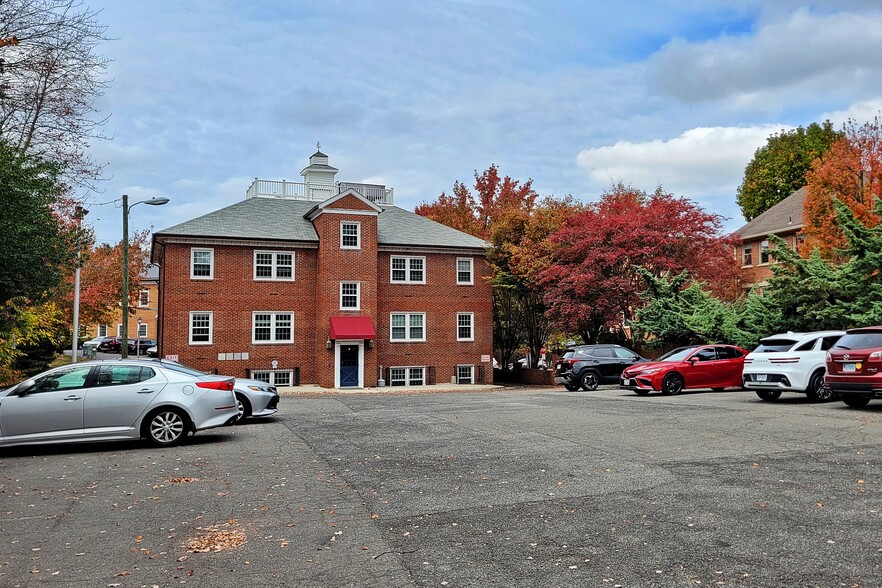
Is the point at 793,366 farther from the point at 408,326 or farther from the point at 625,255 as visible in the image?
the point at 408,326

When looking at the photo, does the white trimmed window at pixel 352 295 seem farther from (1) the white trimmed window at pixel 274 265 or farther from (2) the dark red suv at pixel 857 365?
(2) the dark red suv at pixel 857 365

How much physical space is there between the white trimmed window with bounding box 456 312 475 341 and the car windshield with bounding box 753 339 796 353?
20.3m

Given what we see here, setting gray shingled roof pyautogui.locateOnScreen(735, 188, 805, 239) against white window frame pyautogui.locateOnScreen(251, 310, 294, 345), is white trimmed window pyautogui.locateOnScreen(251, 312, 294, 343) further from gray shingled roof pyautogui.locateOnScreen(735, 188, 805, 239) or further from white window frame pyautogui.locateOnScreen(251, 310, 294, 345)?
gray shingled roof pyautogui.locateOnScreen(735, 188, 805, 239)

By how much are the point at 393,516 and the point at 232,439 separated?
22.0ft

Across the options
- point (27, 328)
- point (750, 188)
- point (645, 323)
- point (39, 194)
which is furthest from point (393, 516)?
point (750, 188)

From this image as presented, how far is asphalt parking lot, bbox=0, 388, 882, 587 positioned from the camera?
5336mm

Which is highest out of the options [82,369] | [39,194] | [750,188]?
[750,188]

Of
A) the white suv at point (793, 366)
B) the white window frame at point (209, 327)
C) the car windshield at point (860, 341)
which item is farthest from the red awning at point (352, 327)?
the car windshield at point (860, 341)

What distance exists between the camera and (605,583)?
498 cm

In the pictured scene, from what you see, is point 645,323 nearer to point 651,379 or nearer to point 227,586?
point 651,379

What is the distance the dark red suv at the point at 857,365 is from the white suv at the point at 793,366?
176cm

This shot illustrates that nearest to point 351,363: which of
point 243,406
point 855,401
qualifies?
point 243,406

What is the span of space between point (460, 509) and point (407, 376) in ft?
97.3

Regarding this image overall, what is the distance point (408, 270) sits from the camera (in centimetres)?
3681
